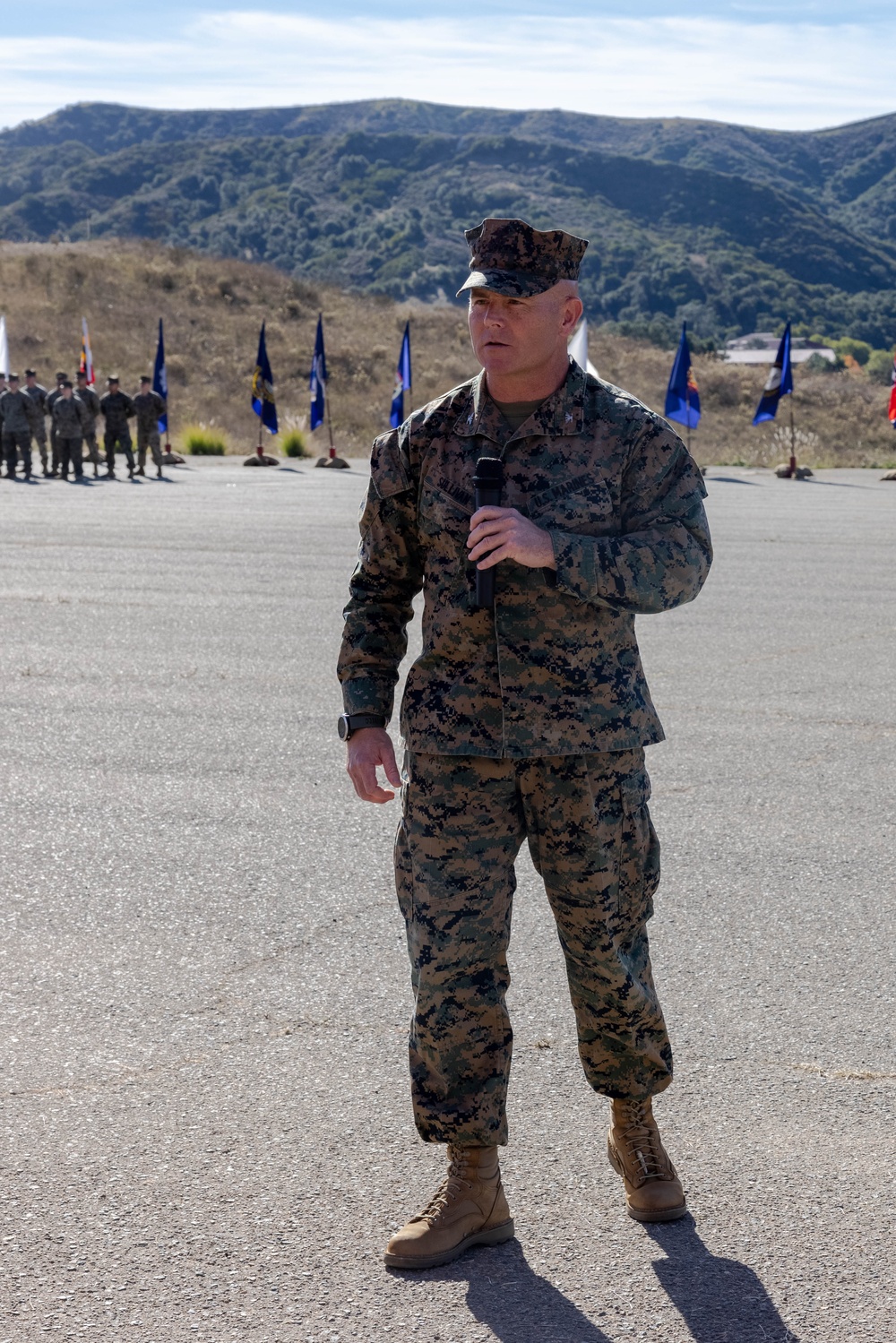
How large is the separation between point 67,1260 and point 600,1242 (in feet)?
3.59

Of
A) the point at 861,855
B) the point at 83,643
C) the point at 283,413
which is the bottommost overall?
the point at 283,413

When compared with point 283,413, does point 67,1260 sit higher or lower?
higher

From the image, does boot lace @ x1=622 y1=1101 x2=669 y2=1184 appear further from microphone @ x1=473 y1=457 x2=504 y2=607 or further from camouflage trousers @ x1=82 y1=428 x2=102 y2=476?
camouflage trousers @ x1=82 y1=428 x2=102 y2=476

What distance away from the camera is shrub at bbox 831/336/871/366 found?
103m

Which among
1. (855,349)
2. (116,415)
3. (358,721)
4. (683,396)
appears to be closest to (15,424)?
(116,415)

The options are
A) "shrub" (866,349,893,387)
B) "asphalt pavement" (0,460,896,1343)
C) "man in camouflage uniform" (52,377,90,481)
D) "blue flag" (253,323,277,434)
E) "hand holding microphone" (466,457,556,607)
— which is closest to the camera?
"hand holding microphone" (466,457,556,607)

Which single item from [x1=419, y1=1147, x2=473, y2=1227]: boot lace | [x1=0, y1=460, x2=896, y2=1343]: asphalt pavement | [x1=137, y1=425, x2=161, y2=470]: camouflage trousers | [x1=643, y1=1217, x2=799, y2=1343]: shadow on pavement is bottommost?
[x1=137, y1=425, x2=161, y2=470]: camouflage trousers

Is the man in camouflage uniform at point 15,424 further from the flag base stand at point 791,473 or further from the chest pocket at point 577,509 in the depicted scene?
the chest pocket at point 577,509

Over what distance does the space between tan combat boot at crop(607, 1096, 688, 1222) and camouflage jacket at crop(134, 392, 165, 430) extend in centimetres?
2612

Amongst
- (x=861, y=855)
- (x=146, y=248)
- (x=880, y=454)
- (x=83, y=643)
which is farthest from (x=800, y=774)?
(x=146, y=248)

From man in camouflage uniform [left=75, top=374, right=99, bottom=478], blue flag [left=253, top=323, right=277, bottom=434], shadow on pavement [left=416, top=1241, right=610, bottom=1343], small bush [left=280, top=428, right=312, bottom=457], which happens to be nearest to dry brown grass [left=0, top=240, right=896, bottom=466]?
small bush [left=280, top=428, right=312, bottom=457]

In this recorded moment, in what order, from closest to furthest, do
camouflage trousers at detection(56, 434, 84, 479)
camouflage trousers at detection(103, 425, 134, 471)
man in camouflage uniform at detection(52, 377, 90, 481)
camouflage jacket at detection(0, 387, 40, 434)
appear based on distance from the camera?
camouflage jacket at detection(0, 387, 40, 434), man in camouflage uniform at detection(52, 377, 90, 481), camouflage trousers at detection(56, 434, 84, 479), camouflage trousers at detection(103, 425, 134, 471)

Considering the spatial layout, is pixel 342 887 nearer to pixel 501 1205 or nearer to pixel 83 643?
pixel 501 1205

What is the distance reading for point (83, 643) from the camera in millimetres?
10711
